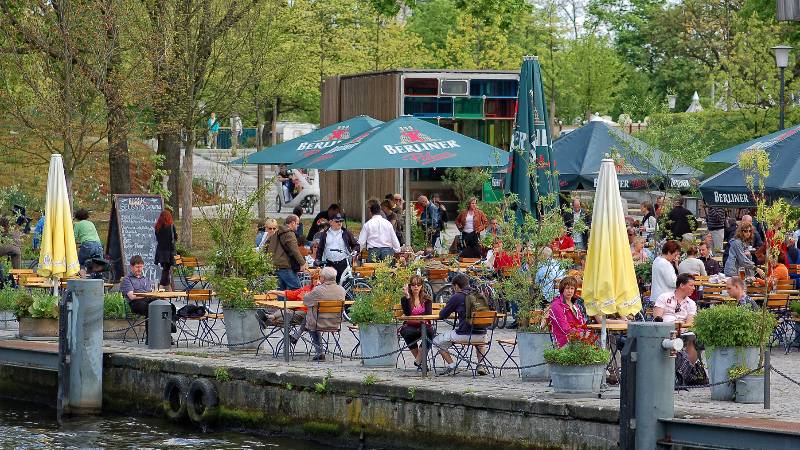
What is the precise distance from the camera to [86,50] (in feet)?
94.3

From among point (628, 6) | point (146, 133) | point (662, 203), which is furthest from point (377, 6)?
point (628, 6)

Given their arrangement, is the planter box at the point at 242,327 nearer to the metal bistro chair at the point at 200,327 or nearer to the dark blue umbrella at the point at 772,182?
the metal bistro chair at the point at 200,327

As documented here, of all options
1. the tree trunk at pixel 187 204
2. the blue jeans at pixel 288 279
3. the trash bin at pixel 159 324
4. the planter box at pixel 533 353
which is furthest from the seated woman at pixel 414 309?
the tree trunk at pixel 187 204

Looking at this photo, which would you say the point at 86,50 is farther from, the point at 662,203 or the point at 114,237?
the point at 662,203

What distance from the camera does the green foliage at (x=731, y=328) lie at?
14688mm

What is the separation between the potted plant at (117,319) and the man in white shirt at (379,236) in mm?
4167

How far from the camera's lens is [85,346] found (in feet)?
62.5

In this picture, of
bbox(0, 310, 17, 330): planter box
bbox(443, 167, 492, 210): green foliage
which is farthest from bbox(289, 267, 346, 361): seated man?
bbox(443, 167, 492, 210): green foliage

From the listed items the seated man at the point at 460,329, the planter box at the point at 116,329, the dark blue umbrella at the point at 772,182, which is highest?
the dark blue umbrella at the point at 772,182

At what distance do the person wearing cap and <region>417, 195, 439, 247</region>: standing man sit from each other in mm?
5475

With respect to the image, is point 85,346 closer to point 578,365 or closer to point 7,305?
point 7,305

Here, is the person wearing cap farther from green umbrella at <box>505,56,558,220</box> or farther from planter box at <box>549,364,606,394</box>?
planter box at <box>549,364,606,394</box>

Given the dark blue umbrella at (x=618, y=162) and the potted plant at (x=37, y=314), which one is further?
the dark blue umbrella at (x=618, y=162)

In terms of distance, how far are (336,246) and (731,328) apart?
29.8 ft
